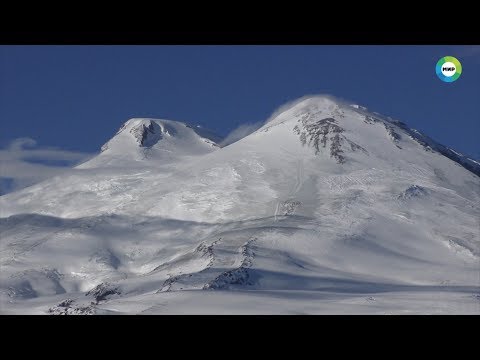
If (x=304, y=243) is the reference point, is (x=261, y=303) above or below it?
below

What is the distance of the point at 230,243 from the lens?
192 m

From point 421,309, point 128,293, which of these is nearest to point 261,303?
point 421,309

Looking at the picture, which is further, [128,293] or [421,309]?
[128,293]
